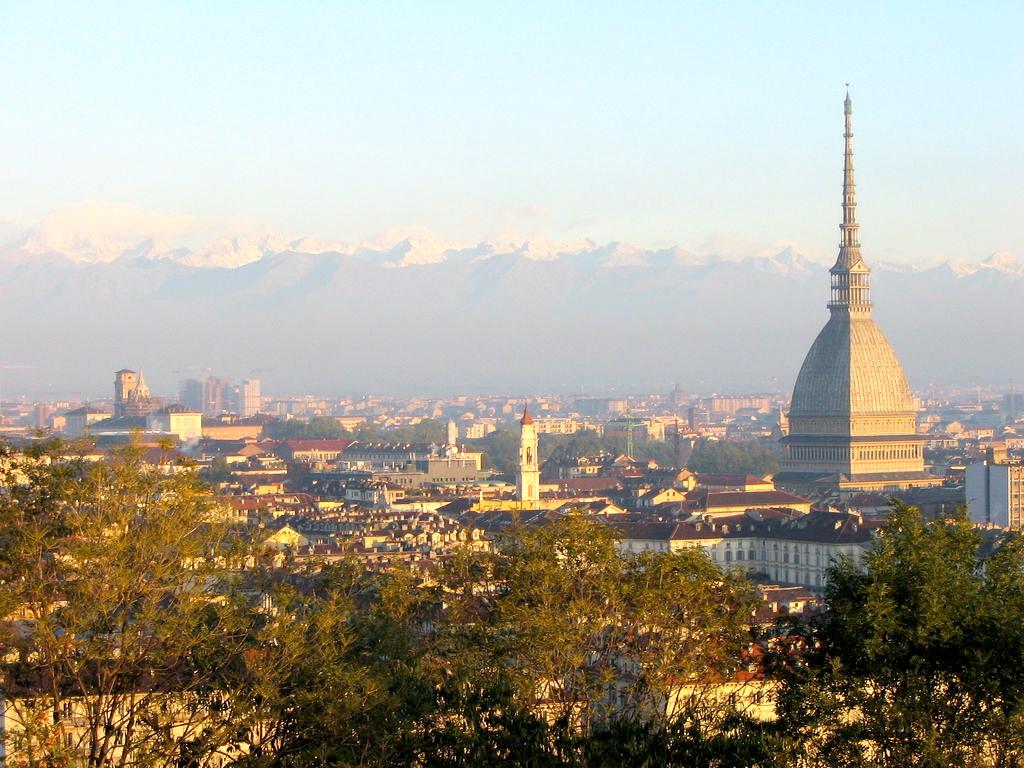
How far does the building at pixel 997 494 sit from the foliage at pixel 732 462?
4301cm

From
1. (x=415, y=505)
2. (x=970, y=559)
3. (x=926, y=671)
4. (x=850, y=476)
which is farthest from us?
(x=850, y=476)

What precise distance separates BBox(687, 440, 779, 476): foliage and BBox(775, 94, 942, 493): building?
25.1ft

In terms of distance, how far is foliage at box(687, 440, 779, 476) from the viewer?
177 m

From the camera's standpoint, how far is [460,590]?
36.1 metres

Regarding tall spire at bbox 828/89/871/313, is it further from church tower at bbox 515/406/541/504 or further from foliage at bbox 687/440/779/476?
church tower at bbox 515/406/541/504

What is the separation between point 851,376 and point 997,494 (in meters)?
38.5

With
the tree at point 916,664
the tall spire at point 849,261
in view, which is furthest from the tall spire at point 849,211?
the tree at point 916,664

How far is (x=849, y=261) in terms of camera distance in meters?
170

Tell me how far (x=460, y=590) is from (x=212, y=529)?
6733 millimetres

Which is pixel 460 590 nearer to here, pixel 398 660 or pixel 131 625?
pixel 398 660

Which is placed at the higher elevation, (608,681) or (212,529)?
(212,529)

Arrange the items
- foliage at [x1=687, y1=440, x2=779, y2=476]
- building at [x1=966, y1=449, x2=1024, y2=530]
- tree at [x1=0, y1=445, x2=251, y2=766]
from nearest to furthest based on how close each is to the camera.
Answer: tree at [x1=0, y1=445, x2=251, y2=766], building at [x1=966, y1=449, x2=1024, y2=530], foliage at [x1=687, y1=440, x2=779, y2=476]

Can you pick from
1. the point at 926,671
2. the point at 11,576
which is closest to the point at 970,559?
the point at 926,671

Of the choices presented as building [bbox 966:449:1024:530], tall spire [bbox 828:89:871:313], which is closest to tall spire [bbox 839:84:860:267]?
tall spire [bbox 828:89:871:313]
